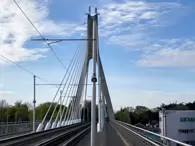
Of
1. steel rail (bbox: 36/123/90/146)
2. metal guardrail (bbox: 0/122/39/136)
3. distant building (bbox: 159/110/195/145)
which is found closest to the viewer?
steel rail (bbox: 36/123/90/146)

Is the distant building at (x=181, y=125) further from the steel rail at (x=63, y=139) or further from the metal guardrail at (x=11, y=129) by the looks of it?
the steel rail at (x=63, y=139)

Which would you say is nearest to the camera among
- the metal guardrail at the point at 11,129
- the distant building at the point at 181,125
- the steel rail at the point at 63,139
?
the steel rail at the point at 63,139

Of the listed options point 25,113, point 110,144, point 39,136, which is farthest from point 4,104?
point 110,144

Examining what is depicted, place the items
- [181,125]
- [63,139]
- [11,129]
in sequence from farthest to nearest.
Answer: [181,125], [11,129], [63,139]

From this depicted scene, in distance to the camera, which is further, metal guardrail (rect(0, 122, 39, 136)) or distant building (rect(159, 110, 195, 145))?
distant building (rect(159, 110, 195, 145))

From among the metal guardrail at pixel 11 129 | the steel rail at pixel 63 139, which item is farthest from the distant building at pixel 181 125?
the steel rail at pixel 63 139

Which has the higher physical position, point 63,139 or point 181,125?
point 63,139

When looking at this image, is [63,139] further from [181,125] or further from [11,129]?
[181,125]

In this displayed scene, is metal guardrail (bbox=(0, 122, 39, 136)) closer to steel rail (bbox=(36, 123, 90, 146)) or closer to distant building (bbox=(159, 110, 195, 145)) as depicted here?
steel rail (bbox=(36, 123, 90, 146))

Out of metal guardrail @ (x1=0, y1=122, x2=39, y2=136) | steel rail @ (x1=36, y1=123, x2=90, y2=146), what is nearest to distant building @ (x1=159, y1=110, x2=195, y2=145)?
metal guardrail @ (x1=0, y1=122, x2=39, y2=136)

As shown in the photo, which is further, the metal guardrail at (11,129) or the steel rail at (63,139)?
the metal guardrail at (11,129)

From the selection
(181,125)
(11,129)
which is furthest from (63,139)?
(181,125)

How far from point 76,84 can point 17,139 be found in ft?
92.0

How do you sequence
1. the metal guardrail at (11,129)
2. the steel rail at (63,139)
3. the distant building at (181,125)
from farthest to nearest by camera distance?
the distant building at (181,125) < the metal guardrail at (11,129) < the steel rail at (63,139)
